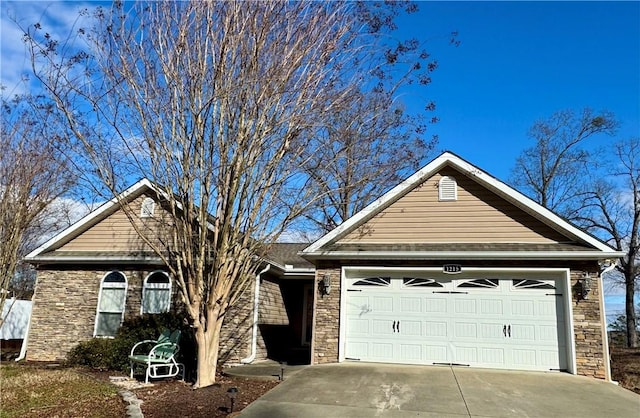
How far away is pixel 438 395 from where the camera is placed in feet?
24.9

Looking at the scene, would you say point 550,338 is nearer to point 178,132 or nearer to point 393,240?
point 393,240

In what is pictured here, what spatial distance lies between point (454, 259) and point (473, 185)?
6.53 ft

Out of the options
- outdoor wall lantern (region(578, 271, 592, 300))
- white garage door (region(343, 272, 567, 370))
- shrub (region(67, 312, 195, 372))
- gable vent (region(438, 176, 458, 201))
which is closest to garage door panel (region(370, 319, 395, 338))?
white garage door (region(343, 272, 567, 370))

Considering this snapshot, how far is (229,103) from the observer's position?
880 centimetres

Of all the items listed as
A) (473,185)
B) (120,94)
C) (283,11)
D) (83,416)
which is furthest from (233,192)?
(473,185)

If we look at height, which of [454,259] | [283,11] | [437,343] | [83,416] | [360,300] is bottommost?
[83,416]

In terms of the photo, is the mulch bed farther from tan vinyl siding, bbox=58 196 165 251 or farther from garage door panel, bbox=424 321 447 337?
Result: tan vinyl siding, bbox=58 196 165 251

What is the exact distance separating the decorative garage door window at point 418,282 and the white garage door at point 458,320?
22mm

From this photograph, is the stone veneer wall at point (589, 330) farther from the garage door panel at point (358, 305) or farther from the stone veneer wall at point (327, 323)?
the stone veneer wall at point (327, 323)

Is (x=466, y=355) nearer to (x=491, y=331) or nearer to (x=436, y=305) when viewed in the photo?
(x=491, y=331)

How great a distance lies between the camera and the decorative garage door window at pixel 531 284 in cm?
1013

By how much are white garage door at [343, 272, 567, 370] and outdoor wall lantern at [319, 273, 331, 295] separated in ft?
1.53

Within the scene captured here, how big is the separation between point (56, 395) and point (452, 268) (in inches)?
318

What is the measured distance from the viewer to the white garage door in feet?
32.6
